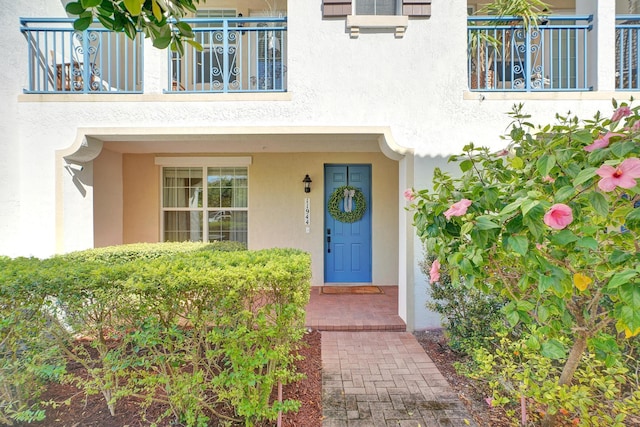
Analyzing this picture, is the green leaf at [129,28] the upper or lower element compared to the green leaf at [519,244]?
upper

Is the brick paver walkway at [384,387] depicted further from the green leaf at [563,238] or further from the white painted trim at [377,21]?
the white painted trim at [377,21]

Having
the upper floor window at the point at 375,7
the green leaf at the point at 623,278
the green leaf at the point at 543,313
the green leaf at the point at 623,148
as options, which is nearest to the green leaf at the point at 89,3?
the green leaf at the point at 623,148

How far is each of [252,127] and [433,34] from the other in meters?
3.24

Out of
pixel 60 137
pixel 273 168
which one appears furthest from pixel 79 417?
pixel 273 168

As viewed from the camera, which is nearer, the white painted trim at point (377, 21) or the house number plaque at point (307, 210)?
the white painted trim at point (377, 21)

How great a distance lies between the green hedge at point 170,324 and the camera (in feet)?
8.27

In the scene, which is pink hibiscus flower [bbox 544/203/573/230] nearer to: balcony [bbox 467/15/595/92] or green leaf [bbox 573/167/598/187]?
green leaf [bbox 573/167/598/187]

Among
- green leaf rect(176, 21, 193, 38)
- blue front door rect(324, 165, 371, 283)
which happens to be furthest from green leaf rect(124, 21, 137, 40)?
blue front door rect(324, 165, 371, 283)

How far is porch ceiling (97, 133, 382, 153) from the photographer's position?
5.03 meters

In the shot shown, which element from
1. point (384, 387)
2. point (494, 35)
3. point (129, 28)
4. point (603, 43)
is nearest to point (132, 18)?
point (129, 28)

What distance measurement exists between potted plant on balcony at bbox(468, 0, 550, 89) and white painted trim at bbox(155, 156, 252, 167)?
197 inches

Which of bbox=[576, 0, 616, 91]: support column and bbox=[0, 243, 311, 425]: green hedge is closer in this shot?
bbox=[0, 243, 311, 425]: green hedge

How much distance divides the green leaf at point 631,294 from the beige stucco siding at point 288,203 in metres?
5.95

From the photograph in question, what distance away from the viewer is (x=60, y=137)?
192 inches
